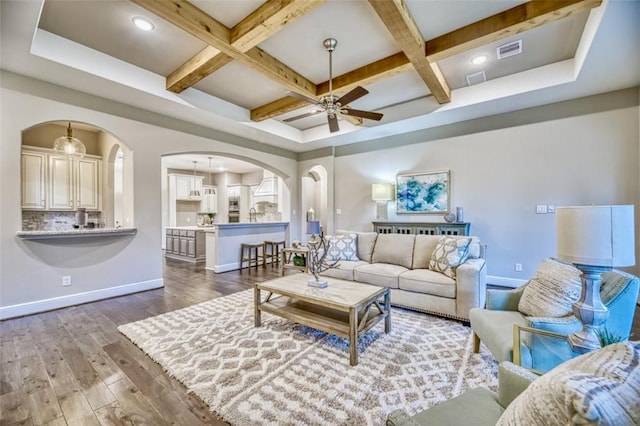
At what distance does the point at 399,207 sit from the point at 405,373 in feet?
12.9

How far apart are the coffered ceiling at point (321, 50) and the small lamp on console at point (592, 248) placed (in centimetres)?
199

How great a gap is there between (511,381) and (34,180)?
7027 millimetres

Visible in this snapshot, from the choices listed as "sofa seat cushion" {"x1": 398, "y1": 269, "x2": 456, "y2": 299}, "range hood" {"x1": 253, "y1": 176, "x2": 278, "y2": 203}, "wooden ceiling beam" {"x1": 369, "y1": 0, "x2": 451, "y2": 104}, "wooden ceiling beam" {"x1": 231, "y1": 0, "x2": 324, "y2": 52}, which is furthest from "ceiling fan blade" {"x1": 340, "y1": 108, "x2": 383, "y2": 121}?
"range hood" {"x1": 253, "y1": 176, "x2": 278, "y2": 203}

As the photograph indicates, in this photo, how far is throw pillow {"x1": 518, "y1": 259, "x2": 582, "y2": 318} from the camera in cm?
178

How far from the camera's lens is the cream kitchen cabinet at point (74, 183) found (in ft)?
16.5

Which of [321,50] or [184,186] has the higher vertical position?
[321,50]

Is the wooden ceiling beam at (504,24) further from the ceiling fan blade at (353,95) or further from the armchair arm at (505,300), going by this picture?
the armchair arm at (505,300)

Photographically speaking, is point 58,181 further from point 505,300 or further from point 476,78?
point 476,78

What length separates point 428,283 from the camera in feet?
10.1

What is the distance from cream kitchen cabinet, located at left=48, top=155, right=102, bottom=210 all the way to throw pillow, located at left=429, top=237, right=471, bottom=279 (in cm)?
643

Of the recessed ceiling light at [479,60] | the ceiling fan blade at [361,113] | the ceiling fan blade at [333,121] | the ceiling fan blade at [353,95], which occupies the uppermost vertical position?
the recessed ceiling light at [479,60]

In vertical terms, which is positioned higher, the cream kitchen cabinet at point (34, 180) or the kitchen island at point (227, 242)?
the cream kitchen cabinet at point (34, 180)

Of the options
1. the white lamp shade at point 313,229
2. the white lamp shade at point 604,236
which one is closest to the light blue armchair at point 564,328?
the white lamp shade at point 604,236

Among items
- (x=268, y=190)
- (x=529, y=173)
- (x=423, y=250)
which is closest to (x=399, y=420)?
(x=423, y=250)
